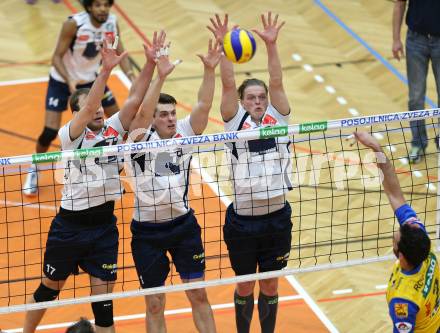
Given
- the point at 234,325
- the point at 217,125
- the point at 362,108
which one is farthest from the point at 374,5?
the point at 234,325

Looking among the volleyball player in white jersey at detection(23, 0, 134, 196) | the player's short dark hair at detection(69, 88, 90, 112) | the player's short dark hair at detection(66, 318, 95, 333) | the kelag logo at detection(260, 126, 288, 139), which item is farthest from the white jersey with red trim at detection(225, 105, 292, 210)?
the volleyball player in white jersey at detection(23, 0, 134, 196)

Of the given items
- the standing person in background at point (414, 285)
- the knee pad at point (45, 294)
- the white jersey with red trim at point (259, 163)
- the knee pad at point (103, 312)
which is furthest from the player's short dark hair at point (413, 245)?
the knee pad at point (45, 294)

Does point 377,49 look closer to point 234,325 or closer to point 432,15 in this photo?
point 432,15

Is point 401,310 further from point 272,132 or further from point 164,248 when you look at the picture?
point 164,248

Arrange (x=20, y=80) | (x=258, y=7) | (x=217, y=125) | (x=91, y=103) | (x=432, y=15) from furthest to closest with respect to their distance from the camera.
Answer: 1. (x=258, y=7)
2. (x=20, y=80)
3. (x=217, y=125)
4. (x=432, y=15)
5. (x=91, y=103)

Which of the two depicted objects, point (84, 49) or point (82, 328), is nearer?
point (82, 328)

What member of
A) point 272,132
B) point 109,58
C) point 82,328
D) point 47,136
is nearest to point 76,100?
point 109,58

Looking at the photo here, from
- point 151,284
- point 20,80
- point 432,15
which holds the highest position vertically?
point 432,15

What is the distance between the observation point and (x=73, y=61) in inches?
467

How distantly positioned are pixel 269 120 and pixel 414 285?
2292mm

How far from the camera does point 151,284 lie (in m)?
8.49

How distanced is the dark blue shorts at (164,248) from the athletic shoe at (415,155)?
4.60m

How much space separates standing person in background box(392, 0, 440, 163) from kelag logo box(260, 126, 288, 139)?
4115 millimetres

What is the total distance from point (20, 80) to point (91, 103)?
6.65 meters
